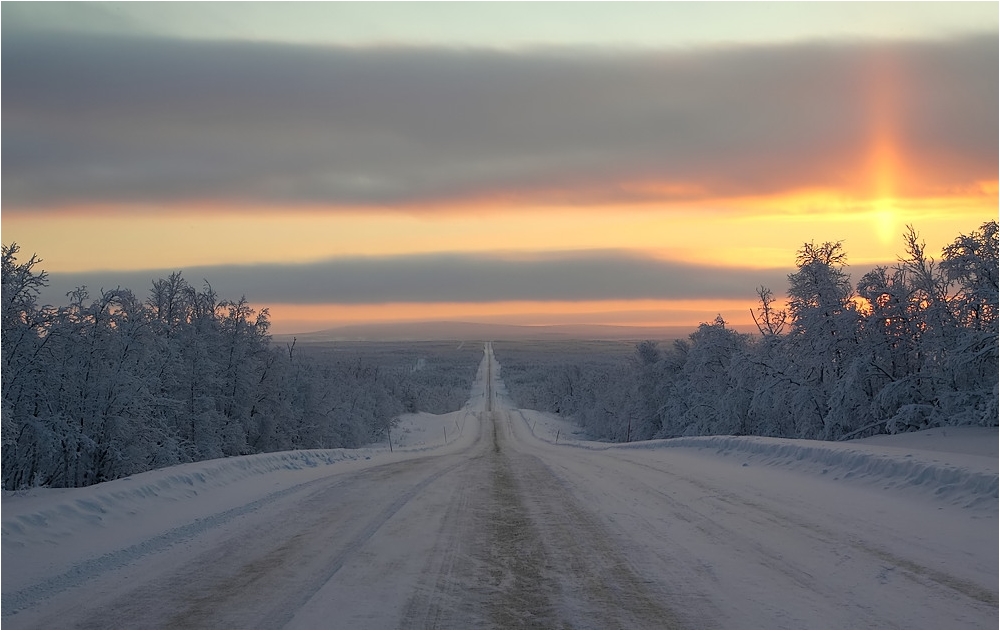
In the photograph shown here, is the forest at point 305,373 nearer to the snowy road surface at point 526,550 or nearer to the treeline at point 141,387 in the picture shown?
the treeline at point 141,387

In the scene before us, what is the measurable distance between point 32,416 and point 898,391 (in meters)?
30.0

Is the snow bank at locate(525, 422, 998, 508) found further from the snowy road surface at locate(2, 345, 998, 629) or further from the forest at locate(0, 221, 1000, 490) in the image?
the forest at locate(0, 221, 1000, 490)

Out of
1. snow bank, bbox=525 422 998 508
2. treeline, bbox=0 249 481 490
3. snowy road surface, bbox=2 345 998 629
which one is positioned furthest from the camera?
treeline, bbox=0 249 481 490

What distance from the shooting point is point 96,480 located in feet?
92.0

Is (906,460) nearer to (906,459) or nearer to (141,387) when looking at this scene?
(906,459)

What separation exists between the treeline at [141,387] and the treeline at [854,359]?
26266mm

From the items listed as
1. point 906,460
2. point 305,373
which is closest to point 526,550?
point 906,460

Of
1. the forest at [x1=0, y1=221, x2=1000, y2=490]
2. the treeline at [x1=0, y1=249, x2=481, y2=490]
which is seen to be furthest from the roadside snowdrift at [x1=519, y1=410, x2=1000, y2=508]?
the treeline at [x1=0, y1=249, x2=481, y2=490]

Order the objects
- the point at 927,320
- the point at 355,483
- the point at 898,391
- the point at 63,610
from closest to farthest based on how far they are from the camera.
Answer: the point at 63,610
the point at 355,483
the point at 927,320
the point at 898,391

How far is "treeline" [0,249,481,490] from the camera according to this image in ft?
75.9

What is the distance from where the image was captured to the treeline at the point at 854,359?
78.9 ft

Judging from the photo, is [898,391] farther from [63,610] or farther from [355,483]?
[63,610]

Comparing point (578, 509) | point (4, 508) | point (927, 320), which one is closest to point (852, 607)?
point (578, 509)

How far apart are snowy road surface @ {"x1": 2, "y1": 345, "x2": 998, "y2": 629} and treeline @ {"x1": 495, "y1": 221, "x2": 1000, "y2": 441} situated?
10986 millimetres
